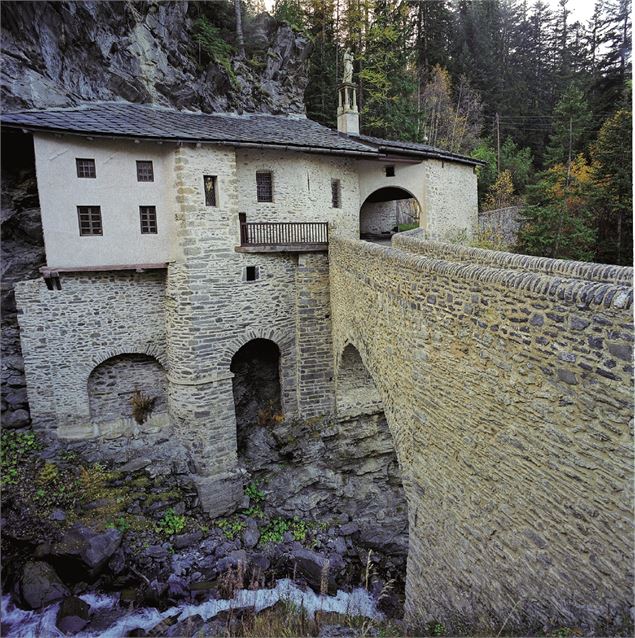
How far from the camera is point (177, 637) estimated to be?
8.45m

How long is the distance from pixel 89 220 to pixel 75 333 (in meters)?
3.14

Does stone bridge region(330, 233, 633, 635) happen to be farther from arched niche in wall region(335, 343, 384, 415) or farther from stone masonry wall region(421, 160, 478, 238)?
stone masonry wall region(421, 160, 478, 238)

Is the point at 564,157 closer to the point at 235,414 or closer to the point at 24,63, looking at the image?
the point at 235,414

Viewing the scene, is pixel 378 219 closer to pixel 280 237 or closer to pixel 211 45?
pixel 280 237

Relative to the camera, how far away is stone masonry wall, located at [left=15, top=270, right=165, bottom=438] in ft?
39.3

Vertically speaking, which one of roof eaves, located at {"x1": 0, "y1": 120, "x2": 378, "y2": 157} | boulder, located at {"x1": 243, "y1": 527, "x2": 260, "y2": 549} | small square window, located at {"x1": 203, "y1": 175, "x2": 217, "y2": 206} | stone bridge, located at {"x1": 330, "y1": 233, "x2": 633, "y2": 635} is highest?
roof eaves, located at {"x1": 0, "y1": 120, "x2": 378, "y2": 157}

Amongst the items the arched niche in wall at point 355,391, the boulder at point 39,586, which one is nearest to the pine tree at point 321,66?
the arched niche in wall at point 355,391

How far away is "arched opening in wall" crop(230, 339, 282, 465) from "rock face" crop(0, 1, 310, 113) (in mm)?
8699

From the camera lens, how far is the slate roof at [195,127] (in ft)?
36.1

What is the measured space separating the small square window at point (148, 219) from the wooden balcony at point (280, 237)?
2434 mm

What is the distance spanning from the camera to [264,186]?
1464 cm

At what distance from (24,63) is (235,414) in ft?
37.6

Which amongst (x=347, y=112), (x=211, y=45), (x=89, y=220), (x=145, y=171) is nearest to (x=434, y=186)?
(x=347, y=112)

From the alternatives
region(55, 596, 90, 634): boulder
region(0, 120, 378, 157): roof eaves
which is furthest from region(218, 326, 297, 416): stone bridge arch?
region(55, 596, 90, 634): boulder
